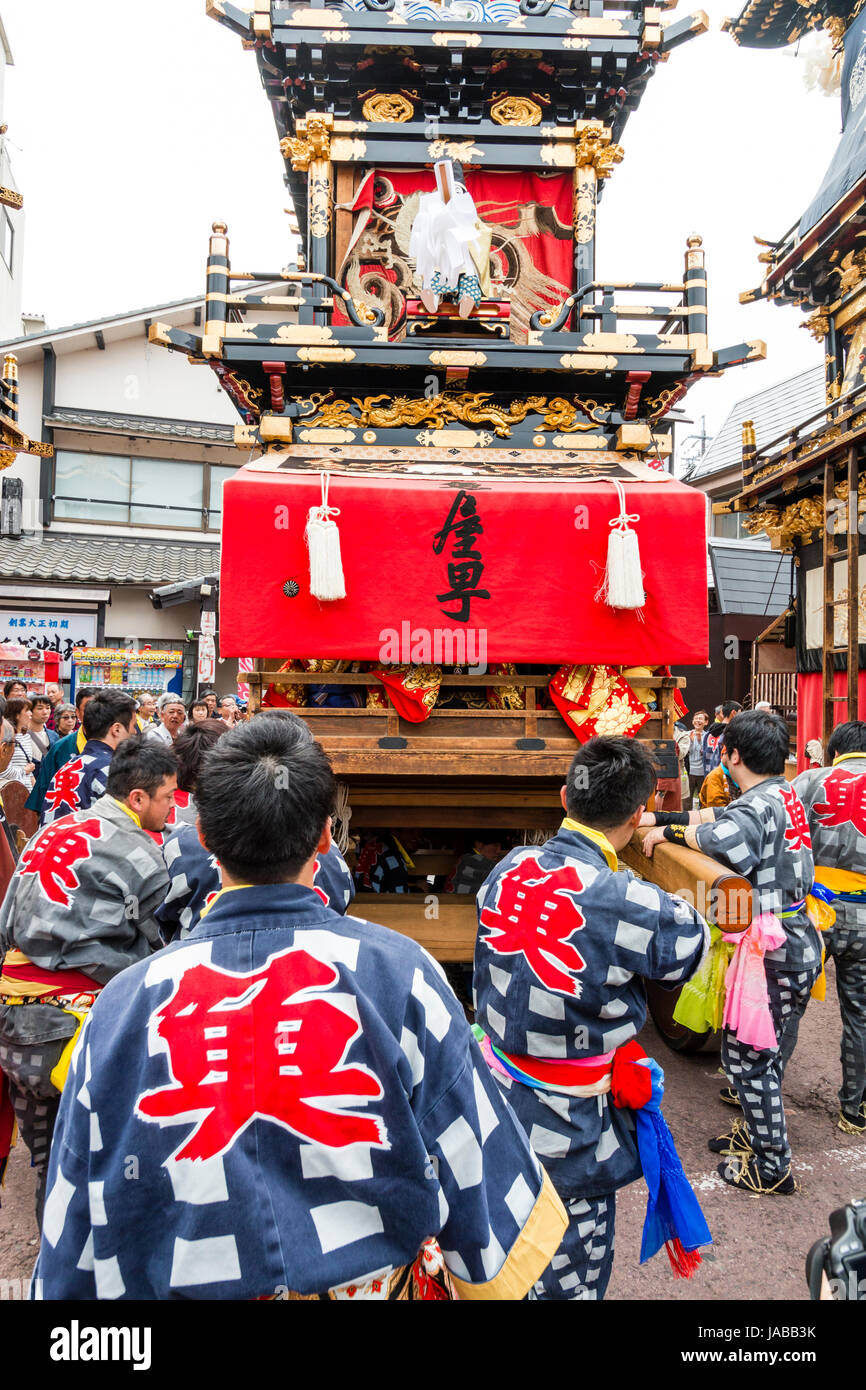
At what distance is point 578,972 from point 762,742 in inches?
72.0

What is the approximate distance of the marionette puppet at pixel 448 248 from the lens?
443 cm

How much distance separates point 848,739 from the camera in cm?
412

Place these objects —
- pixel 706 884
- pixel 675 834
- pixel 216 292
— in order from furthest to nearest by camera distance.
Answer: pixel 216 292 < pixel 675 834 < pixel 706 884

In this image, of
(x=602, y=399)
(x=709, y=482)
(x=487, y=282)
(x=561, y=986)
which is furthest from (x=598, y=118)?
(x=709, y=482)

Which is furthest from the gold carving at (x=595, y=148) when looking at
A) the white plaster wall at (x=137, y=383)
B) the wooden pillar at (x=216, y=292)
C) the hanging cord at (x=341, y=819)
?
the white plaster wall at (x=137, y=383)

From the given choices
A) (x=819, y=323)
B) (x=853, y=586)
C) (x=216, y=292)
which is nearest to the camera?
(x=216, y=292)

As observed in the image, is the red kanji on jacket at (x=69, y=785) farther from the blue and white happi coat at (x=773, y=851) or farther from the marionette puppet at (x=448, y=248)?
the marionette puppet at (x=448, y=248)

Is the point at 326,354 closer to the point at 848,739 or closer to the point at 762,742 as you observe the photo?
the point at 762,742

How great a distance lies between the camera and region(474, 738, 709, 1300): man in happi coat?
2018mm

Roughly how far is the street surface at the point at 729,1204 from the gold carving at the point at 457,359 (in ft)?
13.6

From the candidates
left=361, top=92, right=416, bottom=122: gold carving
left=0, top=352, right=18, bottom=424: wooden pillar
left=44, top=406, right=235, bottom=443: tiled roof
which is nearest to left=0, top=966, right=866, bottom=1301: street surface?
left=361, top=92, right=416, bottom=122: gold carving

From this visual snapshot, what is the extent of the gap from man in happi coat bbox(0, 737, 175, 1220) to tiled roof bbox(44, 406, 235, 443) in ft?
48.1

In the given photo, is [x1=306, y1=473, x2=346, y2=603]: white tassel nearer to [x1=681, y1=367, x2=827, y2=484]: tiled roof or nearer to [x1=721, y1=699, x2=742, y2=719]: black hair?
[x1=721, y1=699, x2=742, y2=719]: black hair

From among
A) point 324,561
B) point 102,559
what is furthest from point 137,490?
point 324,561
